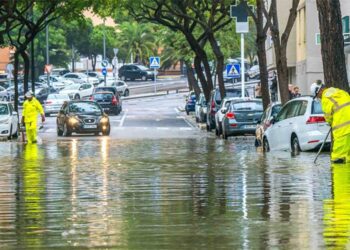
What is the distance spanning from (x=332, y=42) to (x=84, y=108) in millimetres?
25615

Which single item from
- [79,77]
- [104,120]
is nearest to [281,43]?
[104,120]

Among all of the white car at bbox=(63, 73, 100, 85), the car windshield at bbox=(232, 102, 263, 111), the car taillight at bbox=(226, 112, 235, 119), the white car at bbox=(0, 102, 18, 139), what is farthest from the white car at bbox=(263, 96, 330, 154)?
the white car at bbox=(63, 73, 100, 85)

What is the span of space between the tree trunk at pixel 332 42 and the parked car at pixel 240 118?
1701 centimetres

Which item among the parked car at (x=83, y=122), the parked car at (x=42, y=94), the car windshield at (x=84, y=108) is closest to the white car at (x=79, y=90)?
the parked car at (x=42, y=94)

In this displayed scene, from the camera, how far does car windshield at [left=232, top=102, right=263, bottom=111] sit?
4416cm

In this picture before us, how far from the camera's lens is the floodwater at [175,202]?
12266mm

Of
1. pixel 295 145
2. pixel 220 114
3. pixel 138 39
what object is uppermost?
pixel 138 39

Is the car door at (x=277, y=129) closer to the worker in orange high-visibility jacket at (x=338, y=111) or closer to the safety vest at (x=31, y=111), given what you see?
the worker in orange high-visibility jacket at (x=338, y=111)

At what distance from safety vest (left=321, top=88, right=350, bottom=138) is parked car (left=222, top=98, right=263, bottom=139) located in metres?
20.9

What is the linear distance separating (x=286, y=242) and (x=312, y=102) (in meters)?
17.0

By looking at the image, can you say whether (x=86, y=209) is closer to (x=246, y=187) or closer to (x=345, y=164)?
(x=246, y=187)

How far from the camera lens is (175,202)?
53.9 ft

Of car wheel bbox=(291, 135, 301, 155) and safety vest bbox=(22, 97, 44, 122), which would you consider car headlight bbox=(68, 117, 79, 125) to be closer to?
safety vest bbox=(22, 97, 44, 122)

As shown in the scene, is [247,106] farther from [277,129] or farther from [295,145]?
[295,145]
